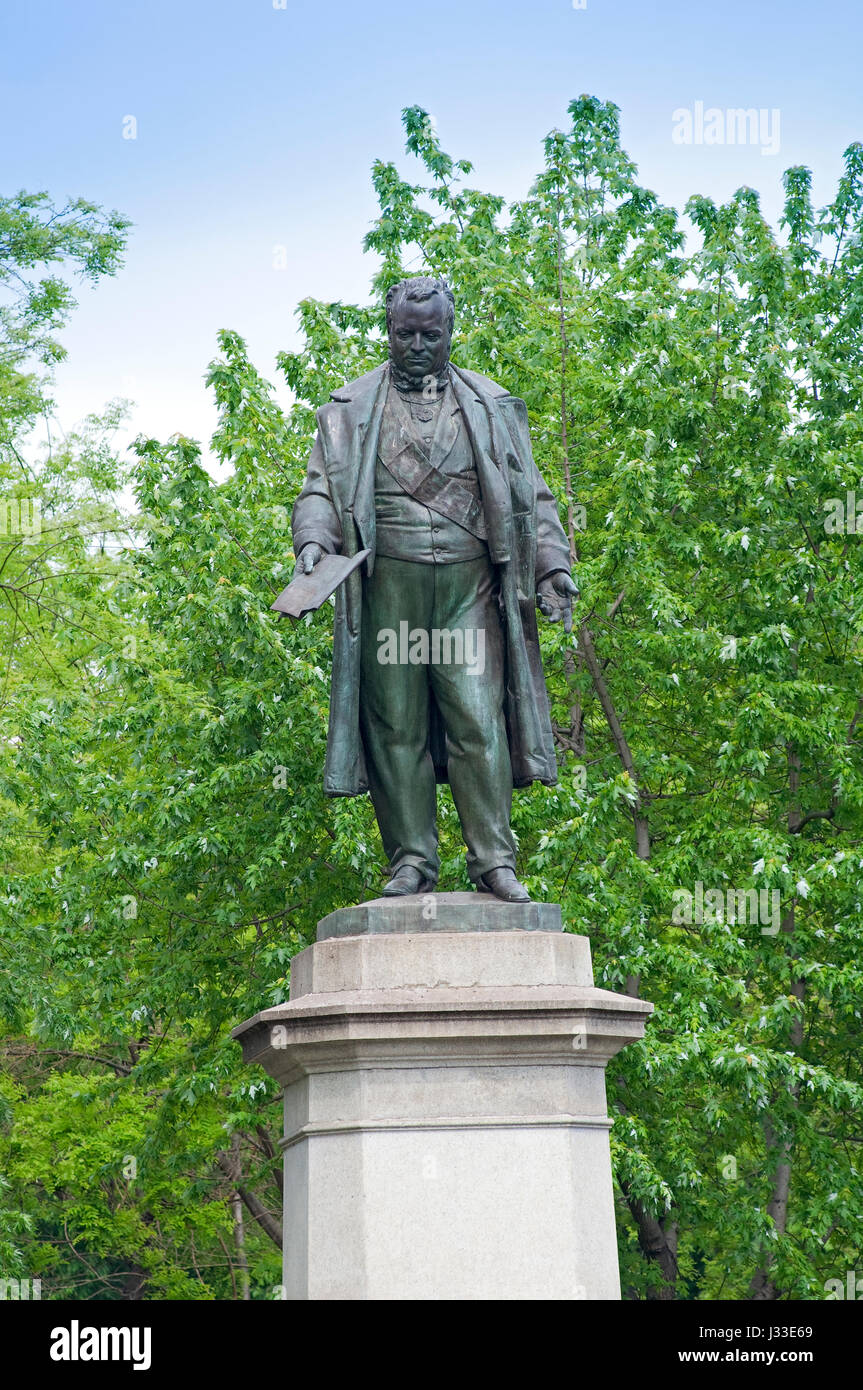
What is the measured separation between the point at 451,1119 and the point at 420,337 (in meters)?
3.18

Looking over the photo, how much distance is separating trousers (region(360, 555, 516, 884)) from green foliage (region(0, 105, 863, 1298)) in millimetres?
5344

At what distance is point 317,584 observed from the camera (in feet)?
21.4

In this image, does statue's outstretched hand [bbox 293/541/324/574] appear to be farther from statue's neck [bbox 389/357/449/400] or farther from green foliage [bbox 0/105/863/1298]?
green foliage [bbox 0/105/863/1298]

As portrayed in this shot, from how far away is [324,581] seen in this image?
6531 mm

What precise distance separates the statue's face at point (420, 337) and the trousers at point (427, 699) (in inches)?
33.0

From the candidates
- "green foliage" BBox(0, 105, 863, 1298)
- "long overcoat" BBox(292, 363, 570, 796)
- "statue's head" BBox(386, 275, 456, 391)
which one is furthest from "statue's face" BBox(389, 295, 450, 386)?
"green foliage" BBox(0, 105, 863, 1298)

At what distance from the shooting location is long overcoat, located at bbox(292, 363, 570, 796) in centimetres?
693

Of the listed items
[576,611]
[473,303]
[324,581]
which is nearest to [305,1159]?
[324,581]

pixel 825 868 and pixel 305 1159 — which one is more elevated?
pixel 825 868

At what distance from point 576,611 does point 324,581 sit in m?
8.22

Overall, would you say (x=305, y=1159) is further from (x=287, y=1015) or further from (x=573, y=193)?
(x=573, y=193)

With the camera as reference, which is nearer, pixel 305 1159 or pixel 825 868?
pixel 305 1159
